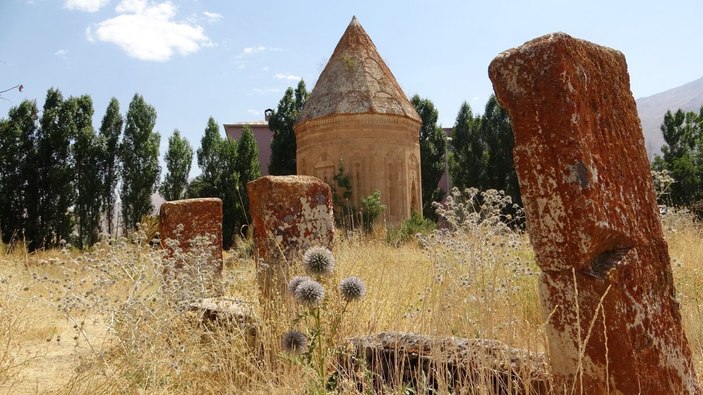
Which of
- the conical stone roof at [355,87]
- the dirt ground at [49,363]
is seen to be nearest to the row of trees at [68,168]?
the conical stone roof at [355,87]

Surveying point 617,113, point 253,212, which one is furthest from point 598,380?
point 253,212

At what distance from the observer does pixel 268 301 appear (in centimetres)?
355

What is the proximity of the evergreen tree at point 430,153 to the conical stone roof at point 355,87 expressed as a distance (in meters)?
6.21

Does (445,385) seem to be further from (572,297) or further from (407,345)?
(572,297)

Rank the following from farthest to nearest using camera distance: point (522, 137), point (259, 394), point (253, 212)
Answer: point (253, 212) < point (259, 394) < point (522, 137)

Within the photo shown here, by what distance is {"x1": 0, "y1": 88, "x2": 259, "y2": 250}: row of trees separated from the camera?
17047 millimetres

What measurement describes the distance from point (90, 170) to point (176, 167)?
3.39 m

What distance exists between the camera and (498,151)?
2208 cm

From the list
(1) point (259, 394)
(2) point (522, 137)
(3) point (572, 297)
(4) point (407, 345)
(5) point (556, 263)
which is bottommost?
(1) point (259, 394)

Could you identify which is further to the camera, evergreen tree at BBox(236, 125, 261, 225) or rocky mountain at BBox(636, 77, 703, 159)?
rocky mountain at BBox(636, 77, 703, 159)

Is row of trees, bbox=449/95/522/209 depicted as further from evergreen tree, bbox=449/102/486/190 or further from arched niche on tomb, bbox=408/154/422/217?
arched niche on tomb, bbox=408/154/422/217

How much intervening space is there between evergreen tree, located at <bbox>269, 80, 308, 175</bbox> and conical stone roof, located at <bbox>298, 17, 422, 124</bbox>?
5558 mm

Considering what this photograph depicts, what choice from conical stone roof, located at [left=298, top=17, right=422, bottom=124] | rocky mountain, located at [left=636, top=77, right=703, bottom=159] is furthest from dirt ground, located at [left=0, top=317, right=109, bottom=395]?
rocky mountain, located at [left=636, top=77, right=703, bottom=159]

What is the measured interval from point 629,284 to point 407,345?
43.8 inches
